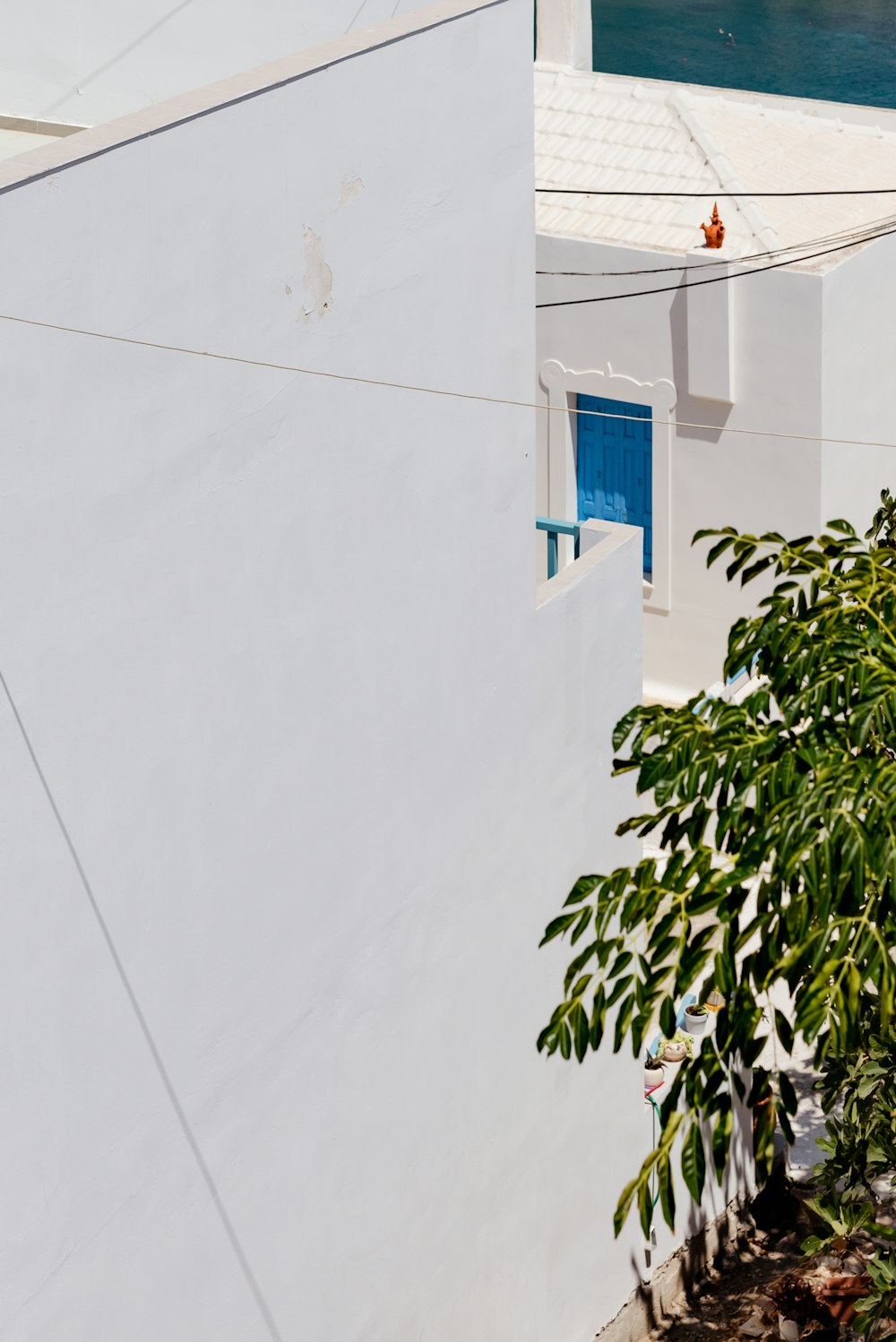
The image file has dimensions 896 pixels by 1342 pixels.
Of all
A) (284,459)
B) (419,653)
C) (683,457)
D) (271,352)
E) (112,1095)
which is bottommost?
(683,457)

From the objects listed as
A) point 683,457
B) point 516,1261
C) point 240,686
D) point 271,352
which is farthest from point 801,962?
point 683,457

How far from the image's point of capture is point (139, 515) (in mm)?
5652

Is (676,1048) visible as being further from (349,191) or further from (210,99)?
(210,99)

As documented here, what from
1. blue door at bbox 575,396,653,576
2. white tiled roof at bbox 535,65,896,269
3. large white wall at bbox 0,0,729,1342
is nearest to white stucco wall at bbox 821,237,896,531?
white tiled roof at bbox 535,65,896,269

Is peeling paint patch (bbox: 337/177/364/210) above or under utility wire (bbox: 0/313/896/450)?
above

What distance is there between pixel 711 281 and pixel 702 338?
0.45 m

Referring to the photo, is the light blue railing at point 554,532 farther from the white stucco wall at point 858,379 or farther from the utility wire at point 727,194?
the utility wire at point 727,194

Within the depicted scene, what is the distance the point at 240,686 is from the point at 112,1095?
4.98 ft

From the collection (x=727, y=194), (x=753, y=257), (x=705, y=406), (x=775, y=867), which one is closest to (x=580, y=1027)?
(x=775, y=867)

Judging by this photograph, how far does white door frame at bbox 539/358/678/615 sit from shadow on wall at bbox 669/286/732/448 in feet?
0.27

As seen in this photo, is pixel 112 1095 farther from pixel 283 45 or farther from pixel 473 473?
pixel 283 45

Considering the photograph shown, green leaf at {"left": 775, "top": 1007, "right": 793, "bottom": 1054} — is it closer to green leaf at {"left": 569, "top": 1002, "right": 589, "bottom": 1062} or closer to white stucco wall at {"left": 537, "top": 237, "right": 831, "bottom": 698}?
green leaf at {"left": 569, "top": 1002, "right": 589, "bottom": 1062}

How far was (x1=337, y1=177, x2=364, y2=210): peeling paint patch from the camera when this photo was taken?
6.40 metres

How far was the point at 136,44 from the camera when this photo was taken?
7953 mm
